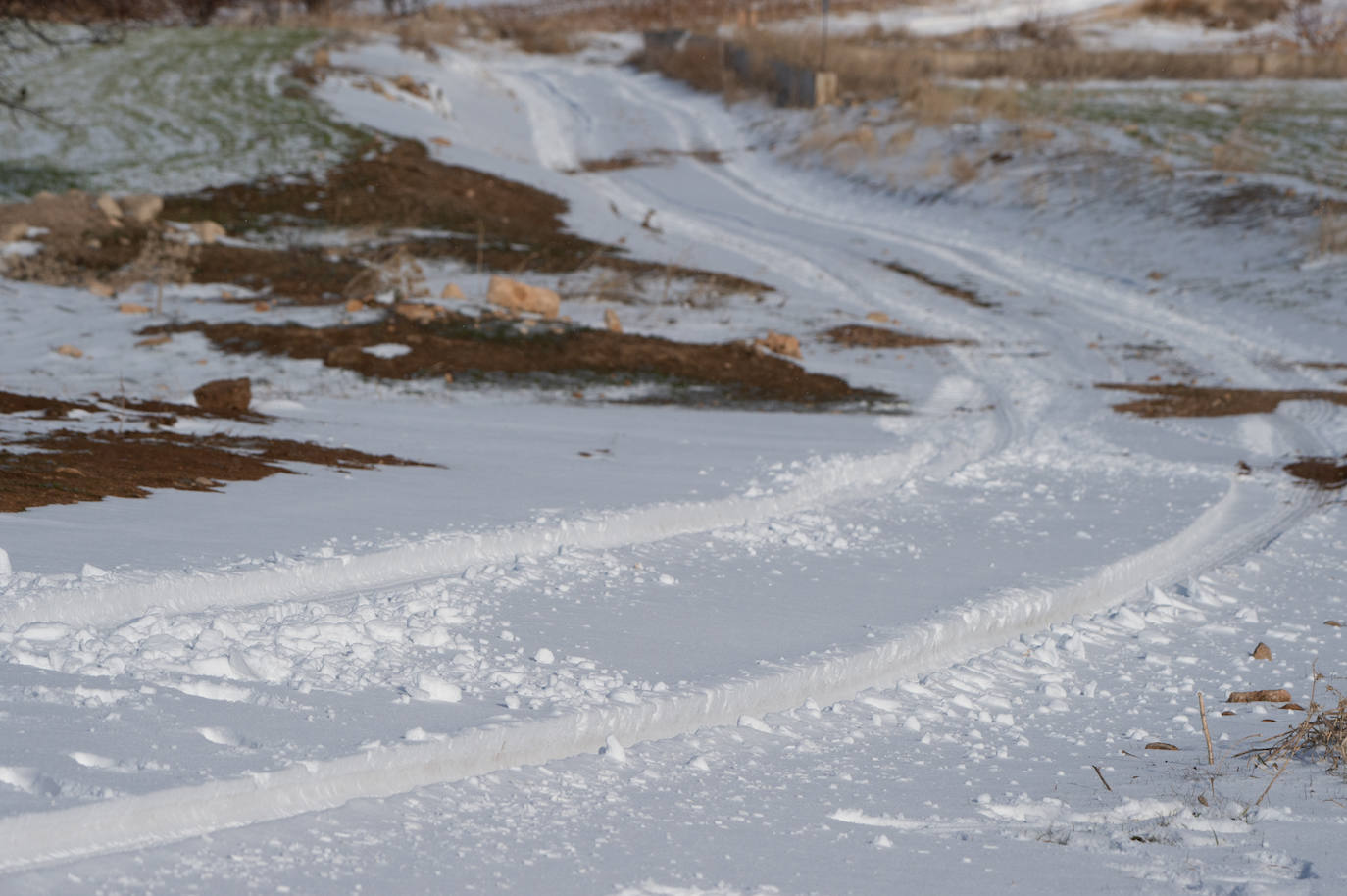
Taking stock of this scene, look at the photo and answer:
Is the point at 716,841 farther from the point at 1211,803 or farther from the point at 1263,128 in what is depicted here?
the point at 1263,128

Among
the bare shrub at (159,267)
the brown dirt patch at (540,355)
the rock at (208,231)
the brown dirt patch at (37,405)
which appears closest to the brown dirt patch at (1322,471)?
the brown dirt patch at (540,355)

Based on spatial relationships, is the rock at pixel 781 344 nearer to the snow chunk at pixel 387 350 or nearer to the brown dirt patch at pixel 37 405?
the snow chunk at pixel 387 350

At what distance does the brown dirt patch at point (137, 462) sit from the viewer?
6207 millimetres

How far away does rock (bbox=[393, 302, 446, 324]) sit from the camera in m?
12.5

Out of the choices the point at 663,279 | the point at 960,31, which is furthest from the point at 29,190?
the point at 960,31

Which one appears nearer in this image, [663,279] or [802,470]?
[802,470]

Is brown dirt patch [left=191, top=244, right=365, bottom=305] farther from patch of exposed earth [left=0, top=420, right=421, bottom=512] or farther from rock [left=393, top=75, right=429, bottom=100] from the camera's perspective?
rock [left=393, top=75, right=429, bottom=100]

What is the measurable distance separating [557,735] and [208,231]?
13582mm

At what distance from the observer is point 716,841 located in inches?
139

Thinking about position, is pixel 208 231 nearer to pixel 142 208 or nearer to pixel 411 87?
pixel 142 208

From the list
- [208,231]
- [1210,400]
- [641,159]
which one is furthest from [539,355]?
[641,159]

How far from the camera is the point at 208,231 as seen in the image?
16.0 metres

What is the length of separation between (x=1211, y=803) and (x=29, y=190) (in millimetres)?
18908

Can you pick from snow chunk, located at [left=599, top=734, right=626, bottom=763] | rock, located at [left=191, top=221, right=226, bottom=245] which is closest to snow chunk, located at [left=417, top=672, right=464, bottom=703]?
snow chunk, located at [left=599, top=734, right=626, bottom=763]
